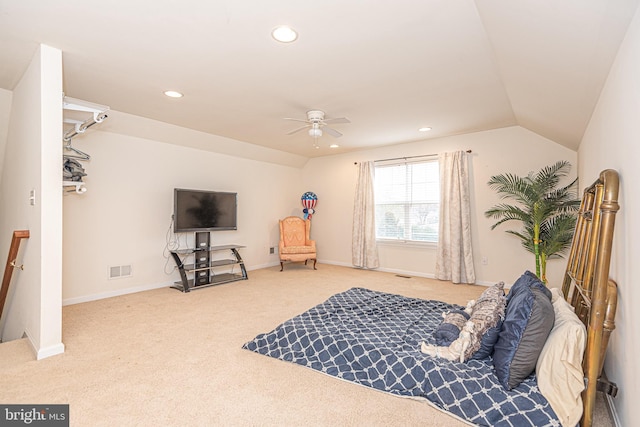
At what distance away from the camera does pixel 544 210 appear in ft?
12.7

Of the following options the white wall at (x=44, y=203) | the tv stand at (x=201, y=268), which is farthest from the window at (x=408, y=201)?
the white wall at (x=44, y=203)

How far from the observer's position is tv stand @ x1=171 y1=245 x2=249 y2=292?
4611 mm

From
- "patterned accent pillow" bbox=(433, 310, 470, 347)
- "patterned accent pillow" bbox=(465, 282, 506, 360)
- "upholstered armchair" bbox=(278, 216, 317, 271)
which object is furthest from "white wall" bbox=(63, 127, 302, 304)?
"patterned accent pillow" bbox=(465, 282, 506, 360)

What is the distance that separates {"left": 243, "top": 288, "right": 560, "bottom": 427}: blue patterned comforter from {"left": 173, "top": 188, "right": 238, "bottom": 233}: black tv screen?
2.80m

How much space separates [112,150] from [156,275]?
76.3 inches

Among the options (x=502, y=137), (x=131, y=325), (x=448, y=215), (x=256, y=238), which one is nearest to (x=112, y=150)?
(x=131, y=325)

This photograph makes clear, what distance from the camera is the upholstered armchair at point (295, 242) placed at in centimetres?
599

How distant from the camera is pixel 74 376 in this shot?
2.17 m

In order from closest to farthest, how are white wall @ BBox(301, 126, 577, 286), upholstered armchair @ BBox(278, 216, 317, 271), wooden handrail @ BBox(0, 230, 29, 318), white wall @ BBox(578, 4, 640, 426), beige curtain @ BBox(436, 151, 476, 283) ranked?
white wall @ BBox(578, 4, 640, 426)
wooden handrail @ BBox(0, 230, 29, 318)
white wall @ BBox(301, 126, 577, 286)
beige curtain @ BBox(436, 151, 476, 283)
upholstered armchair @ BBox(278, 216, 317, 271)

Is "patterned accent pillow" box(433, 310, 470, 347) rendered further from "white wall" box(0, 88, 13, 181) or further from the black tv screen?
"white wall" box(0, 88, 13, 181)

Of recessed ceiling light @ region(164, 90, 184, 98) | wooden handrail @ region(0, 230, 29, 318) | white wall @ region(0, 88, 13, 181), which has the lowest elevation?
wooden handrail @ region(0, 230, 29, 318)

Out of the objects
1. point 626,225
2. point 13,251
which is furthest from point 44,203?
point 626,225

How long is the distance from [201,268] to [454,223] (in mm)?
4123

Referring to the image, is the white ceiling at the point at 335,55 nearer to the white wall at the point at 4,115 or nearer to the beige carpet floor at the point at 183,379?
the white wall at the point at 4,115
